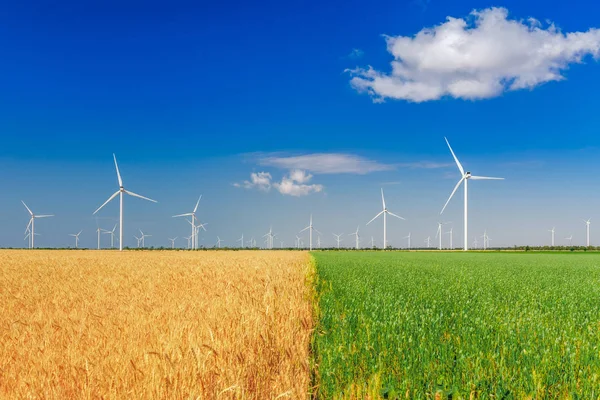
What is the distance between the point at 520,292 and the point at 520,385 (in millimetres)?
10817

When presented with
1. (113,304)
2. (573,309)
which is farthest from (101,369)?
(573,309)

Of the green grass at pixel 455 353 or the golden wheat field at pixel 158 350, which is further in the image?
the green grass at pixel 455 353

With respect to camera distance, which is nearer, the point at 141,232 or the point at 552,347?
the point at 552,347

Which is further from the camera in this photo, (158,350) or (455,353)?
(455,353)

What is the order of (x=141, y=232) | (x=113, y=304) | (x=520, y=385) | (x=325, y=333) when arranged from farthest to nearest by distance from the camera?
(x=141, y=232), (x=113, y=304), (x=325, y=333), (x=520, y=385)

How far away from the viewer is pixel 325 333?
8.87m

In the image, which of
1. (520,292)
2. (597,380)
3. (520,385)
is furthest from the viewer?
(520,292)

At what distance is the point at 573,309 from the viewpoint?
39.4ft

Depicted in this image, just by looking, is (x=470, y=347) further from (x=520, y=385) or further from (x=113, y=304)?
(x=113, y=304)

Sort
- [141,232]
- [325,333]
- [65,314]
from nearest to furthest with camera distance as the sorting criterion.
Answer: [325,333]
[65,314]
[141,232]

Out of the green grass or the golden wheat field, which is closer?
the golden wheat field

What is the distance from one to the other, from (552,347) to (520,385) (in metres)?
2.35

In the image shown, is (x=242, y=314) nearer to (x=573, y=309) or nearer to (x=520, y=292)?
(x=573, y=309)

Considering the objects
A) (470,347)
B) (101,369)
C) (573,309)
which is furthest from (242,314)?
(573,309)
